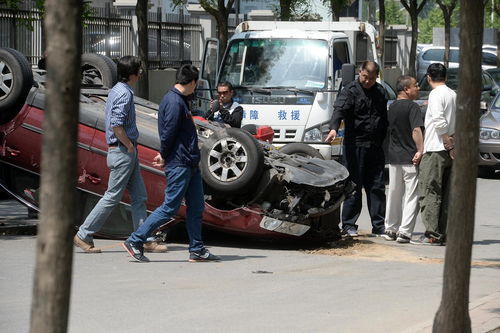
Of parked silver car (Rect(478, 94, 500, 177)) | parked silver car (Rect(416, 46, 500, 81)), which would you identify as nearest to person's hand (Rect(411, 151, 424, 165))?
parked silver car (Rect(478, 94, 500, 177))

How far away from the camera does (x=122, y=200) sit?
34.7 ft

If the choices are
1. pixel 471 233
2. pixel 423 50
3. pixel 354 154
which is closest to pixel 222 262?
pixel 354 154

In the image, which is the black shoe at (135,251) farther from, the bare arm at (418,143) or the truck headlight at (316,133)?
the truck headlight at (316,133)

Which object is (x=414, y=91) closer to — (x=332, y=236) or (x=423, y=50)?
(x=332, y=236)

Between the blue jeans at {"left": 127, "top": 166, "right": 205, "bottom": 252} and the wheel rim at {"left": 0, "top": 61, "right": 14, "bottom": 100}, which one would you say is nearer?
the blue jeans at {"left": 127, "top": 166, "right": 205, "bottom": 252}

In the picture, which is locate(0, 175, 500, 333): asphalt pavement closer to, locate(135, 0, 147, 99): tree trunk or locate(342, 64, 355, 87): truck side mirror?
locate(342, 64, 355, 87): truck side mirror

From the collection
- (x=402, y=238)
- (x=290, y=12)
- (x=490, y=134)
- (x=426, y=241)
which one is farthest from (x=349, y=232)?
(x=290, y=12)

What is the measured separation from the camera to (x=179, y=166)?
372 inches

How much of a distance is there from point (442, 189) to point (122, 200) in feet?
11.1

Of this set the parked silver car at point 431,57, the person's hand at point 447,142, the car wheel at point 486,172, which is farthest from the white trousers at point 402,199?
the parked silver car at point 431,57

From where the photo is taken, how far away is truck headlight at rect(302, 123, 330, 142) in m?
15.8

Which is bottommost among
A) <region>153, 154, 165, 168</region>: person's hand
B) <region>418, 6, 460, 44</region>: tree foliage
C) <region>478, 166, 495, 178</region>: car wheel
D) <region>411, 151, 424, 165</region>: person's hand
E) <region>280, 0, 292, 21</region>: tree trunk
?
<region>478, 166, 495, 178</region>: car wheel

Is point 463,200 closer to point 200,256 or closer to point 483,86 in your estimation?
point 200,256

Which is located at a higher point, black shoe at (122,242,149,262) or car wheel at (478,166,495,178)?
black shoe at (122,242,149,262)
